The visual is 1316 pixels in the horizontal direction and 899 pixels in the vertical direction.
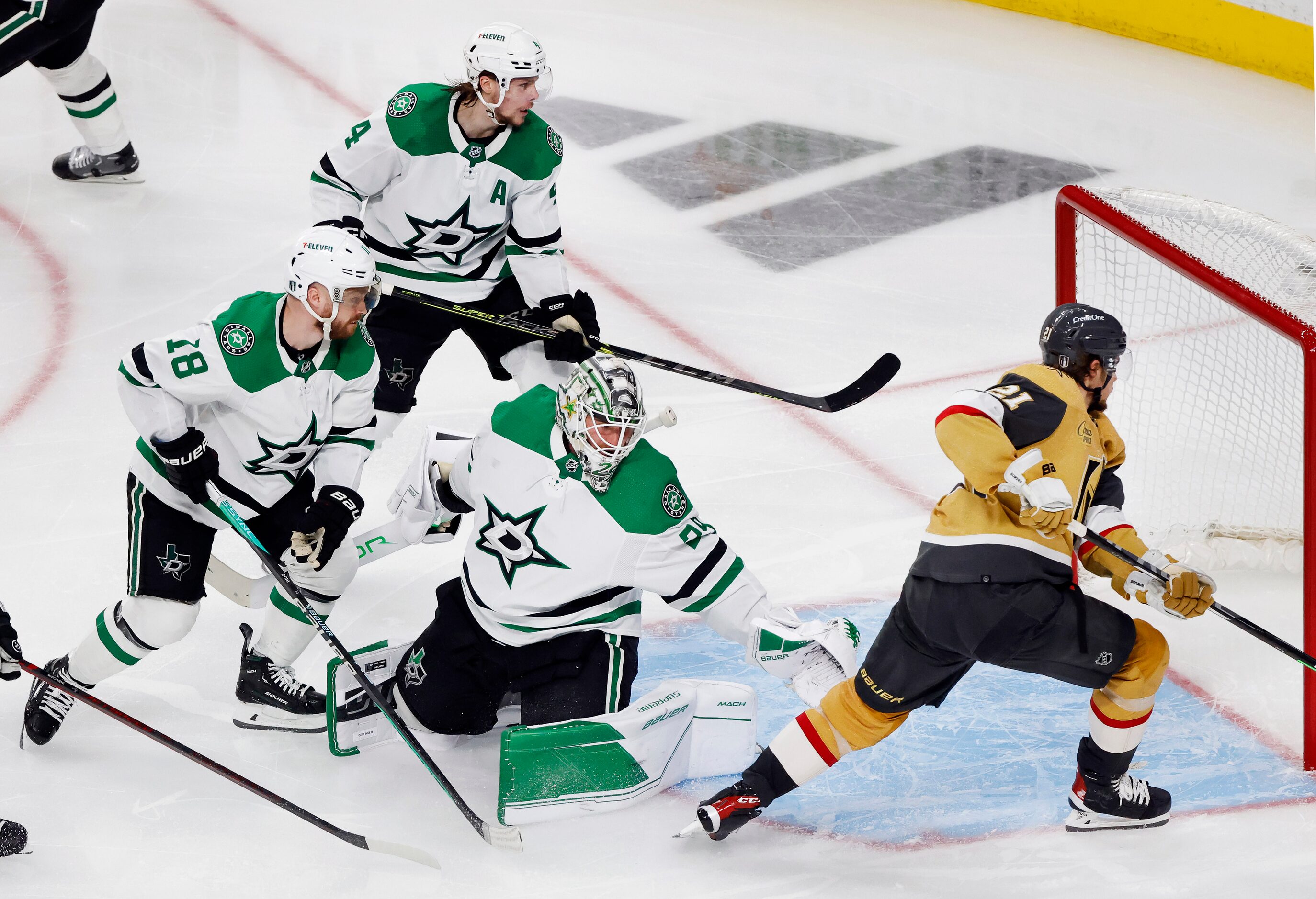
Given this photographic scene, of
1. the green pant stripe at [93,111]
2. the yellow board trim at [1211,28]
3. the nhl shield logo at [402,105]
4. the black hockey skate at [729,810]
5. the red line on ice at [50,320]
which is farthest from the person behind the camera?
the yellow board trim at [1211,28]

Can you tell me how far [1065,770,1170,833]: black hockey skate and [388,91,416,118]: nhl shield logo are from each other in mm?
2037

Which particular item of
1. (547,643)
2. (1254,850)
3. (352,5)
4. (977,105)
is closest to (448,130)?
(547,643)


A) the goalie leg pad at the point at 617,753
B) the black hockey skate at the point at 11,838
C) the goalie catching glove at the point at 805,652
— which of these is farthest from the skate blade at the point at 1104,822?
the black hockey skate at the point at 11,838

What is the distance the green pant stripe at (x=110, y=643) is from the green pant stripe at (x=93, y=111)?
3026 mm

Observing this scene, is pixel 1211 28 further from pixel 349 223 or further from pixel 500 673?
pixel 500 673

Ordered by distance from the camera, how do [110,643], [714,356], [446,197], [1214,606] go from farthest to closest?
[714,356] → [446,197] → [110,643] → [1214,606]

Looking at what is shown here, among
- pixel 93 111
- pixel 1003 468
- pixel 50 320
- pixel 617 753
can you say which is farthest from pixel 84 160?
pixel 1003 468

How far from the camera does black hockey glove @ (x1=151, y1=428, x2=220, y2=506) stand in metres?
2.95

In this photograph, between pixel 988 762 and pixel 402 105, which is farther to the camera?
pixel 402 105

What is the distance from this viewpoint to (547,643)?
3.11 meters

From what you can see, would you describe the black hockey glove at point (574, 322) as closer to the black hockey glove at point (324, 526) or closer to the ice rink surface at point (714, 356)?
the ice rink surface at point (714, 356)

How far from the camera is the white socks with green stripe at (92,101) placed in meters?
5.55

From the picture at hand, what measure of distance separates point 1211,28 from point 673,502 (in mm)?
4869

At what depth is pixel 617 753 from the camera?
3023mm
